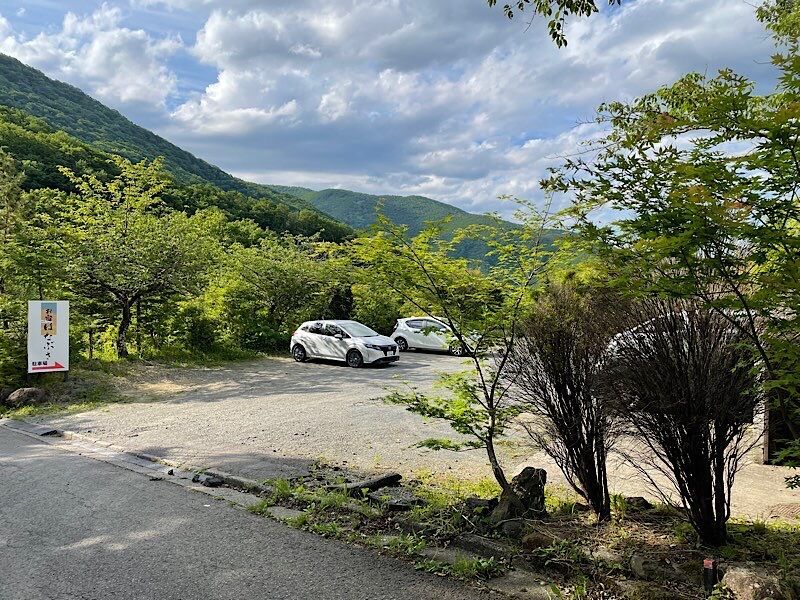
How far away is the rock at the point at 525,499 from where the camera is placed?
165 inches

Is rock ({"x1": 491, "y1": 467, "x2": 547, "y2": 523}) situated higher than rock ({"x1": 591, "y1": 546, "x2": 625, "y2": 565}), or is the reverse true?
rock ({"x1": 491, "y1": 467, "x2": 547, "y2": 523})

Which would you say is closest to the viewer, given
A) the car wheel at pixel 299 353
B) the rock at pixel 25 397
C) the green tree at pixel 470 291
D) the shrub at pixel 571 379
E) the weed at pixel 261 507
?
the shrub at pixel 571 379

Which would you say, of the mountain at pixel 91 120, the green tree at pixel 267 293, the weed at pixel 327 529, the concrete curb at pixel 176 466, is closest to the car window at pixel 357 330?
the green tree at pixel 267 293

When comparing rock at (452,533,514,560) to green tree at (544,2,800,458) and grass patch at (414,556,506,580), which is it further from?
green tree at (544,2,800,458)

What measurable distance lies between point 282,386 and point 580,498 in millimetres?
9336

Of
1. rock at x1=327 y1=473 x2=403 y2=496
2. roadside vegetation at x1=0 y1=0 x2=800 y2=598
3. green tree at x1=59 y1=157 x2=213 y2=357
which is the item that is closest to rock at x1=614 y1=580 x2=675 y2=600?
roadside vegetation at x1=0 y1=0 x2=800 y2=598

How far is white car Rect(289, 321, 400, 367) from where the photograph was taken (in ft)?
56.0

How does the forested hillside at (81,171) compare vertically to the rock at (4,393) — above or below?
above

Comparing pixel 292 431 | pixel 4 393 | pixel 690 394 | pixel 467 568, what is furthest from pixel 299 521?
pixel 4 393

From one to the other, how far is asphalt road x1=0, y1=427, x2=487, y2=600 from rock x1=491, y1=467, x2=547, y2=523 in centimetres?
88

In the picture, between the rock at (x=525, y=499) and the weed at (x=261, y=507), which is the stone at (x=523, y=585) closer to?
the rock at (x=525, y=499)

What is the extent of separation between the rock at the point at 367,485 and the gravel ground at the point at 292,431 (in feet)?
1.84

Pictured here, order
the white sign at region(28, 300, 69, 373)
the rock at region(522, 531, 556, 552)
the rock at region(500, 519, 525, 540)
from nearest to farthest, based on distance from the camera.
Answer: the rock at region(522, 531, 556, 552)
the rock at region(500, 519, 525, 540)
the white sign at region(28, 300, 69, 373)

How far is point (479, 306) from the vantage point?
479cm
